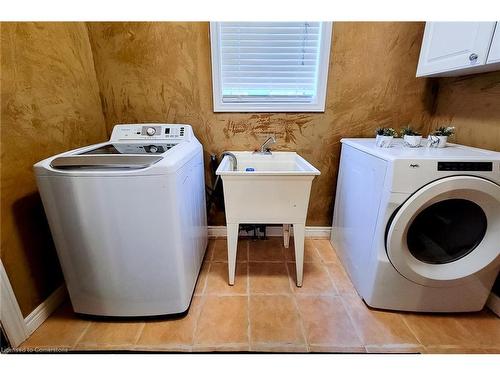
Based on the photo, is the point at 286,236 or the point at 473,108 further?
the point at 286,236

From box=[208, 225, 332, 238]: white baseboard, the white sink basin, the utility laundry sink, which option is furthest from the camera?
box=[208, 225, 332, 238]: white baseboard

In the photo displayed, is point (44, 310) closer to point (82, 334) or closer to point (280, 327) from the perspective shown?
point (82, 334)

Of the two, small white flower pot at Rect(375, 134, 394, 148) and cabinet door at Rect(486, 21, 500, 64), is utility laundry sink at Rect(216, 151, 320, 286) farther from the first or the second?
cabinet door at Rect(486, 21, 500, 64)

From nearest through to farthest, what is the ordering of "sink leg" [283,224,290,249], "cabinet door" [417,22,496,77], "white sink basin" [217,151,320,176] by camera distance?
"cabinet door" [417,22,496,77]
"white sink basin" [217,151,320,176]
"sink leg" [283,224,290,249]

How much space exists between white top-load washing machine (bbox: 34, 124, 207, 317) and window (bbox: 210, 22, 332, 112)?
72cm

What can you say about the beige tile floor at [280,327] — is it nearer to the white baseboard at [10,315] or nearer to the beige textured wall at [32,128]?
the white baseboard at [10,315]

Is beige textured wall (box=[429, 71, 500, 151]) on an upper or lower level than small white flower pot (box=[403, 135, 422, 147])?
upper

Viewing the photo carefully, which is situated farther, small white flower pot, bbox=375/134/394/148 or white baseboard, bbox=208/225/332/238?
white baseboard, bbox=208/225/332/238

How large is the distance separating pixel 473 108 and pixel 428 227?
2.71 ft

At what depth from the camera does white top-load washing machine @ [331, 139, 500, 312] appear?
1.04 meters

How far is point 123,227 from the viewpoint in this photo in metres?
1.04

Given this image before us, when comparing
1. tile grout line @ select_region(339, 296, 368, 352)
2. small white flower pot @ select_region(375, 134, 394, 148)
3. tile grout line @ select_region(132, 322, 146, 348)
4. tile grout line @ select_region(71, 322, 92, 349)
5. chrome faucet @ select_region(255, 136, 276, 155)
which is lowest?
tile grout line @ select_region(132, 322, 146, 348)

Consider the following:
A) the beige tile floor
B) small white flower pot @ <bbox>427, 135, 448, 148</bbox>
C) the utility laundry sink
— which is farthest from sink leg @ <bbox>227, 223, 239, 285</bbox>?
small white flower pot @ <bbox>427, 135, 448, 148</bbox>

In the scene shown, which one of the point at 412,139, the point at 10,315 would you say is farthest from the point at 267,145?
the point at 10,315
